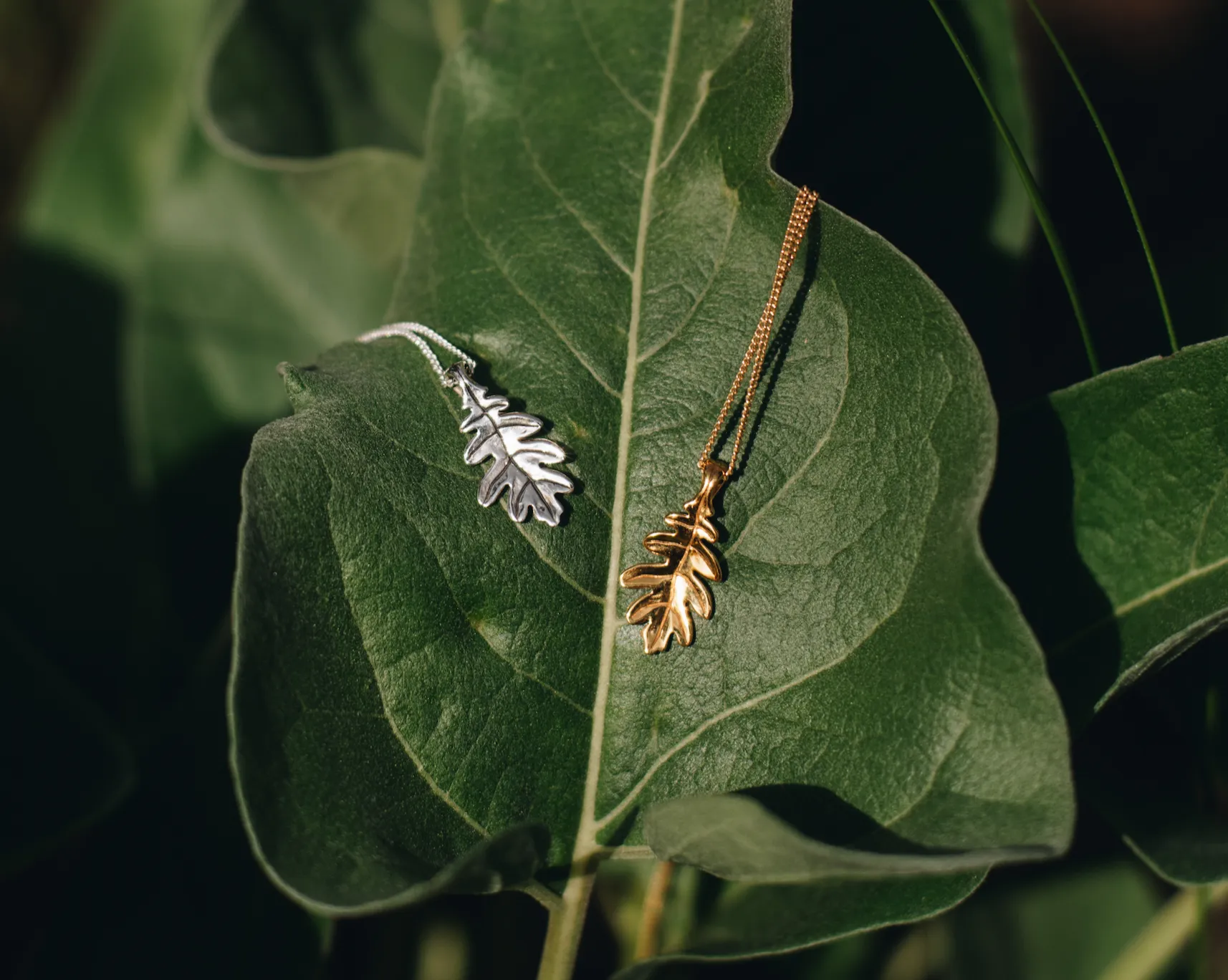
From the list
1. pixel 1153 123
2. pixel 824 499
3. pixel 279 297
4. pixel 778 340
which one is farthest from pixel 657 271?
pixel 1153 123

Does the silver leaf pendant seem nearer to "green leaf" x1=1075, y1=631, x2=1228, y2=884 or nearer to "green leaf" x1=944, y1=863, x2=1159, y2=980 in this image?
"green leaf" x1=1075, y1=631, x2=1228, y2=884

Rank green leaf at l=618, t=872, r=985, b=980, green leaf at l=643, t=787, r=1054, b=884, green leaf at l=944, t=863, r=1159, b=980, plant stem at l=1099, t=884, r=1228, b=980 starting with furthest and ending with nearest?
green leaf at l=944, t=863, r=1159, b=980 < plant stem at l=1099, t=884, r=1228, b=980 < green leaf at l=618, t=872, r=985, b=980 < green leaf at l=643, t=787, r=1054, b=884

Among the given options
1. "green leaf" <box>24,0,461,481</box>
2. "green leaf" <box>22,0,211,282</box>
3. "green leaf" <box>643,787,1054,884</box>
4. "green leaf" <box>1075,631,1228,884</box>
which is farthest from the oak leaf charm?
"green leaf" <box>22,0,211,282</box>

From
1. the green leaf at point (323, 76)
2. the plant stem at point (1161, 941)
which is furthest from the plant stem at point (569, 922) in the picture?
the green leaf at point (323, 76)

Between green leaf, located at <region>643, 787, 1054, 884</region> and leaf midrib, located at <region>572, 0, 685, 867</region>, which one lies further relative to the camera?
leaf midrib, located at <region>572, 0, 685, 867</region>

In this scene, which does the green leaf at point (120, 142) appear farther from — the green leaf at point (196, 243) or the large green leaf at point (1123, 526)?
the large green leaf at point (1123, 526)

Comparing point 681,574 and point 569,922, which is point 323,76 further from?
point 569,922

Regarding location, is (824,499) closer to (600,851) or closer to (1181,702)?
(600,851)
